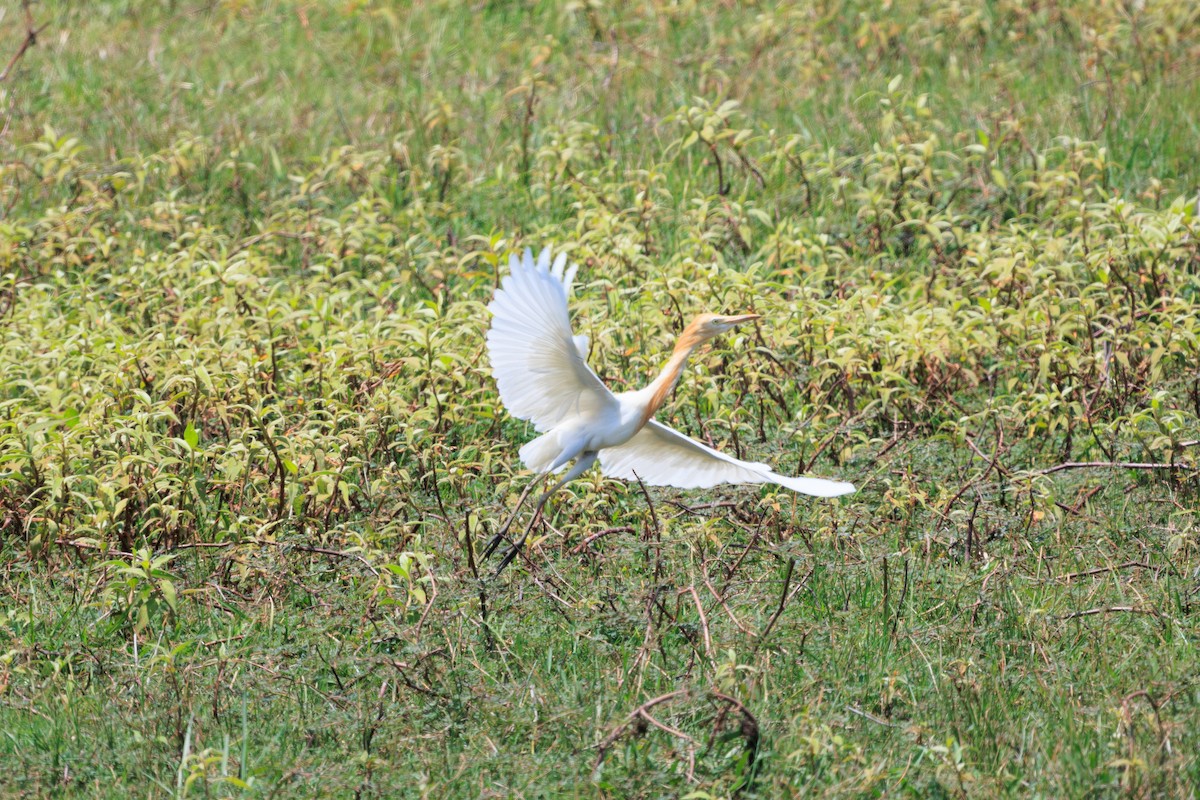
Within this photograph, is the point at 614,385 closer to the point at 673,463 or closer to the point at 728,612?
the point at 673,463

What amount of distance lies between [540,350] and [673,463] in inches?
28.0

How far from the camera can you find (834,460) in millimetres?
4953

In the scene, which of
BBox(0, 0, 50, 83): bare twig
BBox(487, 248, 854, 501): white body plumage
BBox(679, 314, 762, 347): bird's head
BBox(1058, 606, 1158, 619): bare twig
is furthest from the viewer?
BBox(0, 0, 50, 83): bare twig

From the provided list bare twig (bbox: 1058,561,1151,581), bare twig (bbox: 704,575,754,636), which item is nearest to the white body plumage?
bare twig (bbox: 704,575,754,636)

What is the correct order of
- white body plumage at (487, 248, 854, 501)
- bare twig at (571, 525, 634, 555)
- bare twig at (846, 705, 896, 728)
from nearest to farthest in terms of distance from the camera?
bare twig at (846, 705, 896, 728) → white body plumage at (487, 248, 854, 501) → bare twig at (571, 525, 634, 555)

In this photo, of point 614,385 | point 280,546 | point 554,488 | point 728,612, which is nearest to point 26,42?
point 614,385

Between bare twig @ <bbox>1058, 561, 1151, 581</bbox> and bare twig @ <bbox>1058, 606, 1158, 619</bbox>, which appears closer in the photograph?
bare twig @ <bbox>1058, 606, 1158, 619</bbox>

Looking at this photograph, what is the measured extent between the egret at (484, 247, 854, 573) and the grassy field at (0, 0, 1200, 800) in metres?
0.19

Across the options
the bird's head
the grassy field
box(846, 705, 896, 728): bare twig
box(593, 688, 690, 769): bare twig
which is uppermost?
the bird's head

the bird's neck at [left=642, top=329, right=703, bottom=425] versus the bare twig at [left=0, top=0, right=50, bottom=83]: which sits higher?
the bird's neck at [left=642, top=329, right=703, bottom=425]

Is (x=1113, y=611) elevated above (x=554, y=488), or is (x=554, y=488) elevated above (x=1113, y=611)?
(x=554, y=488)

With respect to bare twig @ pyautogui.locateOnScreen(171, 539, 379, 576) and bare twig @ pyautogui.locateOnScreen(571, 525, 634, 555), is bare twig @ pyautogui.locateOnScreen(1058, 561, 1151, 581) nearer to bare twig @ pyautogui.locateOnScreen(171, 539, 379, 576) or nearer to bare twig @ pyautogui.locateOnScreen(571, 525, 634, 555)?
bare twig @ pyautogui.locateOnScreen(571, 525, 634, 555)

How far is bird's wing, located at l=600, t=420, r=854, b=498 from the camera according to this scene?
402 centimetres

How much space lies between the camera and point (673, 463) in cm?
421
